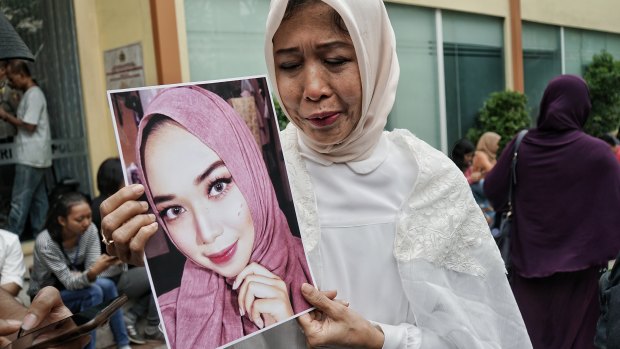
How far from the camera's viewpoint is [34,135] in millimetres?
5883

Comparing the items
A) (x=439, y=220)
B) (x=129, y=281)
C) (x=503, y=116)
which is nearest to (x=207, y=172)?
(x=439, y=220)

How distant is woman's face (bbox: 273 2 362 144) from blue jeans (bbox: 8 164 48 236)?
198 inches

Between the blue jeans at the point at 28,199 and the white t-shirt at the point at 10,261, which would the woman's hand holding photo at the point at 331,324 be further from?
the blue jeans at the point at 28,199

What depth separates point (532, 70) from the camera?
12.3m

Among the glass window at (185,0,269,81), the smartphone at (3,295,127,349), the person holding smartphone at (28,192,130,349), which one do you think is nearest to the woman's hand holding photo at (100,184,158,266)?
the smartphone at (3,295,127,349)

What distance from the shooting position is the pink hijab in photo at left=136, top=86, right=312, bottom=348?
1165 millimetres

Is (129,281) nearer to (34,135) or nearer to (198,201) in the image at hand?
(34,135)

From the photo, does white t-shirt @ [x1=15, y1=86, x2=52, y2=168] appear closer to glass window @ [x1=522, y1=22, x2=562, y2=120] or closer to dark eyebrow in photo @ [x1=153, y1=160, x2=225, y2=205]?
dark eyebrow in photo @ [x1=153, y1=160, x2=225, y2=205]

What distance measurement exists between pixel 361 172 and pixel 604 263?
8.27 ft

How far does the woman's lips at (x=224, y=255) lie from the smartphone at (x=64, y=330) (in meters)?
0.21

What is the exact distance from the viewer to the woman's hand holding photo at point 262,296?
124 centimetres

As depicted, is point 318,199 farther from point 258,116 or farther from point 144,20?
point 144,20

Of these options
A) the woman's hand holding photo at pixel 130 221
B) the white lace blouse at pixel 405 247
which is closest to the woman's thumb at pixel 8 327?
the woman's hand holding photo at pixel 130 221

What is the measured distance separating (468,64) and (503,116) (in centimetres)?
110
